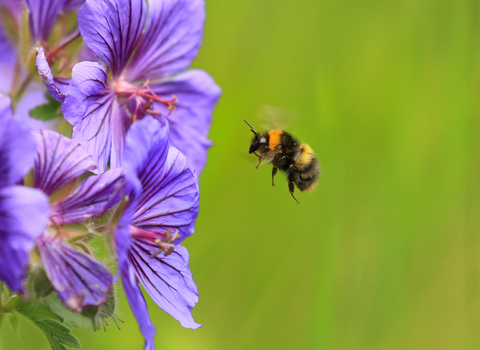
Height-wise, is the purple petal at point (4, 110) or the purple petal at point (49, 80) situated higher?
the purple petal at point (49, 80)

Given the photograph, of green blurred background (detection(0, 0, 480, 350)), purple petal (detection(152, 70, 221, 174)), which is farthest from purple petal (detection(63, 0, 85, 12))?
green blurred background (detection(0, 0, 480, 350))

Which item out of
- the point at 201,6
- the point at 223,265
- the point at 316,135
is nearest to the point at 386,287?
the point at 223,265

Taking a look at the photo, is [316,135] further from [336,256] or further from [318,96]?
[336,256]

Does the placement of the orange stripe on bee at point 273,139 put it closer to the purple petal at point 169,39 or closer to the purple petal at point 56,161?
the purple petal at point 169,39

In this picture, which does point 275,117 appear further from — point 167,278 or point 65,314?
point 65,314

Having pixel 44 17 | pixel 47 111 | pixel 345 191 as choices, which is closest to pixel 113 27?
pixel 47 111

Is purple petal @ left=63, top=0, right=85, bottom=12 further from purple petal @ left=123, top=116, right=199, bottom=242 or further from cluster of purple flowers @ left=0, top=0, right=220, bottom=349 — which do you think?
purple petal @ left=123, top=116, right=199, bottom=242

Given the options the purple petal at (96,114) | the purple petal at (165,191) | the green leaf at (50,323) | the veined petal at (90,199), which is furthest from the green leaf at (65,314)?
the purple petal at (96,114)
